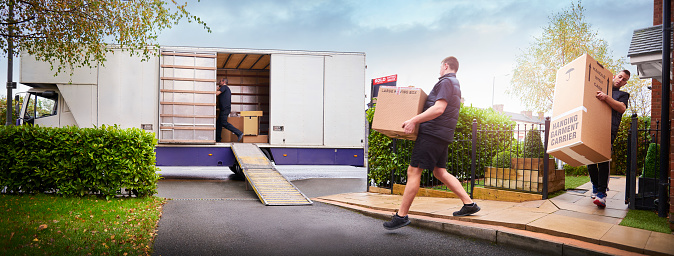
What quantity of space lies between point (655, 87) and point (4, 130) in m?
13.1

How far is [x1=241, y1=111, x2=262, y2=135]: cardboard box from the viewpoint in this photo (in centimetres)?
1326

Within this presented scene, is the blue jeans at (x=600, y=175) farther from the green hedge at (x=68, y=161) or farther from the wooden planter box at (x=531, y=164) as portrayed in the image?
the green hedge at (x=68, y=161)

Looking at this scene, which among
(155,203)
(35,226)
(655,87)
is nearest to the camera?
(35,226)

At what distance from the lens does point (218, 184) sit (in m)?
11.5

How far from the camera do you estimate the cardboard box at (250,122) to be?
13258 mm

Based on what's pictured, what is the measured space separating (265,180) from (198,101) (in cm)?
370

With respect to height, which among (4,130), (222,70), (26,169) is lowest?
(26,169)

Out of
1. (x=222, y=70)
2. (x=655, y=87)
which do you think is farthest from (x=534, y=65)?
(x=222, y=70)

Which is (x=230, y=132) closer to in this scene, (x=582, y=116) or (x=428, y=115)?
(x=428, y=115)

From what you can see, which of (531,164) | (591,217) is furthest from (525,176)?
(591,217)

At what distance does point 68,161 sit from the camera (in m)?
7.38

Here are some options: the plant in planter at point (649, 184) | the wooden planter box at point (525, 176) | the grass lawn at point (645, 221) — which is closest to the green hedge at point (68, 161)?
the wooden planter box at point (525, 176)

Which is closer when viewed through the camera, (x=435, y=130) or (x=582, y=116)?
(x=582, y=116)

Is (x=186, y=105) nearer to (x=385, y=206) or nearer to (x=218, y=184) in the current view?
(x=218, y=184)
